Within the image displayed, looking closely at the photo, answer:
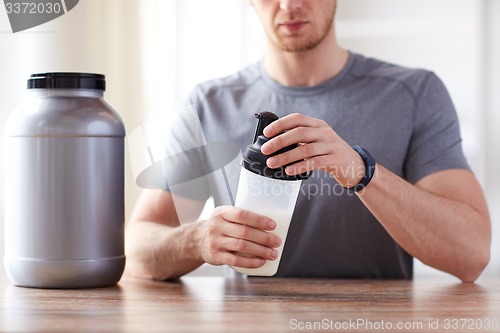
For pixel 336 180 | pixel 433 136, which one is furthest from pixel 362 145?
pixel 336 180

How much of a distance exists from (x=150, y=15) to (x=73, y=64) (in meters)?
0.33

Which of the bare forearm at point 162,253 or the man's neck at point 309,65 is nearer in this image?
the bare forearm at point 162,253

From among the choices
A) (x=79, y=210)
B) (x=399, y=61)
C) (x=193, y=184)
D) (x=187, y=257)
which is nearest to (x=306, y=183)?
(x=193, y=184)

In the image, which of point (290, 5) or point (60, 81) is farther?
point (290, 5)

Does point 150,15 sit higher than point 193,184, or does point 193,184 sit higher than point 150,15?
point 150,15

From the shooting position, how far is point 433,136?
1530 mm

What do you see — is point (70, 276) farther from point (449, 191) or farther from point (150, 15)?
point (150, 15)

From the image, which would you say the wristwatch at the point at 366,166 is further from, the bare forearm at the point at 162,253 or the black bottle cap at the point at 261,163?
the bare forearm at the point at 162,253

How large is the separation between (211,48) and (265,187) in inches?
60.7

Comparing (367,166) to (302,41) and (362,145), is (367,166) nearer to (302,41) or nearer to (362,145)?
(362,145)

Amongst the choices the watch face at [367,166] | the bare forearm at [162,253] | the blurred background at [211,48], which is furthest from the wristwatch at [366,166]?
the blurred background at [211,48]

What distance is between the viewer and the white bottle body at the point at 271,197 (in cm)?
99

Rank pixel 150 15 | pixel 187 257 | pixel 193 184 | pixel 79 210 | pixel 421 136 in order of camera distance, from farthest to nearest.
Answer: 1. pixel 150 15
2. pixel 421 136
3. pixel 193 184
4. pixel 187 257
5. pixel 79 210

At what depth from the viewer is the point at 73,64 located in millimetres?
2219
